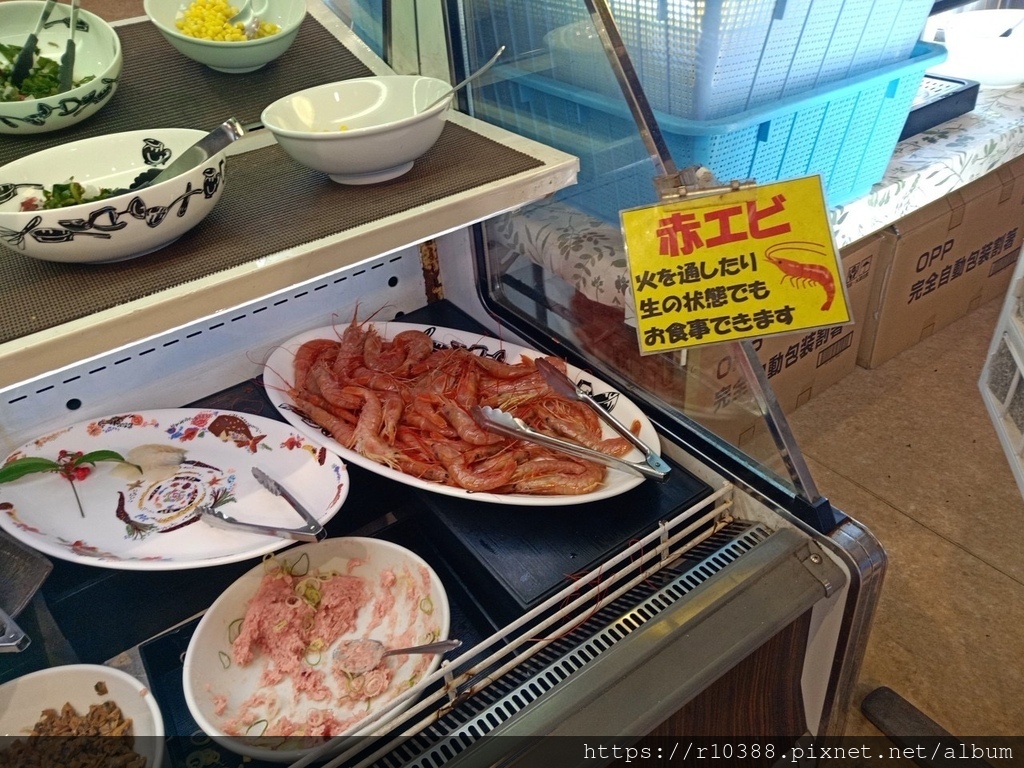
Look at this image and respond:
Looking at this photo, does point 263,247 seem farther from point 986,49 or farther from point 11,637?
point 986,49

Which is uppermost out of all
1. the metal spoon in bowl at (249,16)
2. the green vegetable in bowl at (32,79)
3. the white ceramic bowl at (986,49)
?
the metal spoon in bowl at (249,16)

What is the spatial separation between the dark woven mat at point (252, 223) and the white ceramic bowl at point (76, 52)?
0.19 meters

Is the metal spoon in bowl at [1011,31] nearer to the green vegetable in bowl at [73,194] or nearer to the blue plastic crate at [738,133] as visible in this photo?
the blue plastic crate at [738,133]

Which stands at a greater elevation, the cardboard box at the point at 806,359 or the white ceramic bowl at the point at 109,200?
the white ceramic bowl at the point at 109,200

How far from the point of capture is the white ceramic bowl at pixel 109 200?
0.69 m

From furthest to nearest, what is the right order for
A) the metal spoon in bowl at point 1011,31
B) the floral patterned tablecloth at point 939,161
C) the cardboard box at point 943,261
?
1. the metal spoon in bowl at point 1011,31
2. the cardboard box at point 943,261
3. the floral patterned tablecloth at point 939,161

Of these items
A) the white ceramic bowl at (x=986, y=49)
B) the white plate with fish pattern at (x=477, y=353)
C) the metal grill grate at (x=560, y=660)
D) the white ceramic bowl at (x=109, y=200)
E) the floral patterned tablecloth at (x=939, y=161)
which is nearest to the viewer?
the white ceramic bowl at (x=109, y=200)

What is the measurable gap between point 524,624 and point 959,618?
4.45 ft

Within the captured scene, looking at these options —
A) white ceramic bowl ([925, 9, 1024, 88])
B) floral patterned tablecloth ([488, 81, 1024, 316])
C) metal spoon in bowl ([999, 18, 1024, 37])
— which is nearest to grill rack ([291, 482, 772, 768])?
floral patterned tablecloth ([488, 81, 1024, 316])

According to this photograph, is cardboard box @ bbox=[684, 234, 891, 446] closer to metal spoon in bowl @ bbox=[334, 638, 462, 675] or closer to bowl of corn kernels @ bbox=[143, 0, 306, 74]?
metal spoon in bowl @ bbox=[334, 638, 462, 675]

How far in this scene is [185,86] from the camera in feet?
3.54

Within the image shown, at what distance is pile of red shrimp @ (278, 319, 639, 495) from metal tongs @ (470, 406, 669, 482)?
14mm

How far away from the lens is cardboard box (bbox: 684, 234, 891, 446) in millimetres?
1065

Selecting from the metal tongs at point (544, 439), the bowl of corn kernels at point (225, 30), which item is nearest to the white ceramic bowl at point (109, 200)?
the bowl of corn kernels at point (225, 30)
